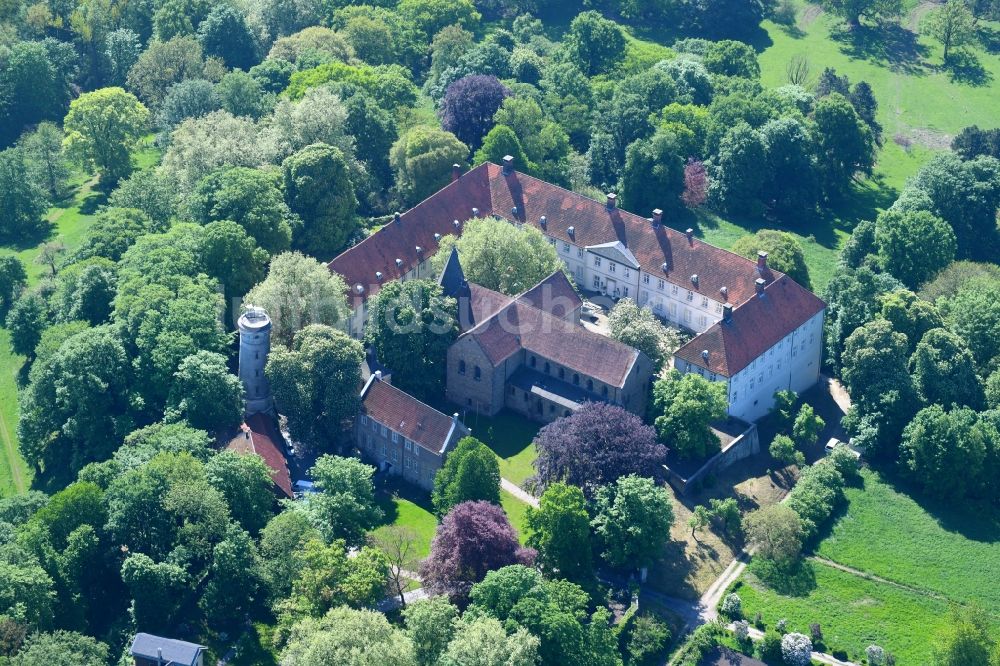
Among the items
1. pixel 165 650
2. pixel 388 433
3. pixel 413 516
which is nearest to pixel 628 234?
pixel 388 433

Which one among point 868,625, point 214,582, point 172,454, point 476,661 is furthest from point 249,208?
point 868,625

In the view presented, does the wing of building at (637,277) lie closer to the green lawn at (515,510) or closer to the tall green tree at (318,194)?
the tall green tree at (318,194)

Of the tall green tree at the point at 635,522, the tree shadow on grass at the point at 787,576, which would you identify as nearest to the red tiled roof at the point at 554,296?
the tall green tree at the point at 635,522

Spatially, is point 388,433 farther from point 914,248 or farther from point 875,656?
point 914,248

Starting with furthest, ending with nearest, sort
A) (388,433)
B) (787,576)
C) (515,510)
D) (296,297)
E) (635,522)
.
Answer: (296,297) → (388,433) → (515,510) → (787,576) → (635,522)

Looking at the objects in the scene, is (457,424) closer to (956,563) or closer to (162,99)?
(956,563)

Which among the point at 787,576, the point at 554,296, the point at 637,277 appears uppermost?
the point at 554,296

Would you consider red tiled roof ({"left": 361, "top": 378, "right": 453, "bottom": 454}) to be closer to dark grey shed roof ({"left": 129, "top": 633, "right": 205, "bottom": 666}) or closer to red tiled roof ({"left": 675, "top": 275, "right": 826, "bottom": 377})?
red tiled roof ({"left": 675, "top": 275, "right": 826, "bottom": 377})
